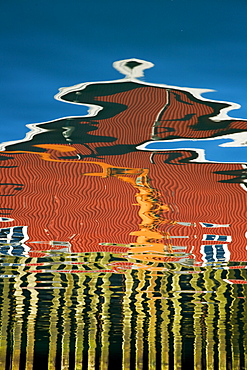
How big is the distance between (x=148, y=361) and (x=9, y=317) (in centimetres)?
490

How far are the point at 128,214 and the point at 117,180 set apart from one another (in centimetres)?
→ 60

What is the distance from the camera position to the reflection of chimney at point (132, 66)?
123cm

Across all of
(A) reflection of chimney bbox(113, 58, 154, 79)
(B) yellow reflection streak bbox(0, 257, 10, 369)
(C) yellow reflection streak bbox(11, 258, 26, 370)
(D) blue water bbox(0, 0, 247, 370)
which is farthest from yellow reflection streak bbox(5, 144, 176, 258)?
(B) yellow reflection streak bbox(0, 257, 10, 369)

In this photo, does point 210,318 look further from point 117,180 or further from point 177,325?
point 117,180

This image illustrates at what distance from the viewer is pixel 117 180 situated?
240 centimetres

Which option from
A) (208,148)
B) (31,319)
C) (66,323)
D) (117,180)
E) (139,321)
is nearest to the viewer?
(208,148)

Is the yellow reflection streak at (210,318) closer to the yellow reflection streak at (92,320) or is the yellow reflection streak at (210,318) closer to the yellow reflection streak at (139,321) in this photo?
the yellow reflection streak at (139,321)

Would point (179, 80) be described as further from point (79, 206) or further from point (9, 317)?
point (9, 317)

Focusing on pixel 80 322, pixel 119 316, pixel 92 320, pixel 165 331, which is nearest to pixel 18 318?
pixel 80 322

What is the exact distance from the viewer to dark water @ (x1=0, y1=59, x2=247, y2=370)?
156 cm

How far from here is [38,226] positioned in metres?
3.20

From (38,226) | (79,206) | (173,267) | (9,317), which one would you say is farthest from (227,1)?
(9,317)

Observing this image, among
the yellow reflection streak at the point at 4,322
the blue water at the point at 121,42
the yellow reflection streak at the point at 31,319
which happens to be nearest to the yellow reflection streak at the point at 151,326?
the yellow reflection streak at the point at 31,319

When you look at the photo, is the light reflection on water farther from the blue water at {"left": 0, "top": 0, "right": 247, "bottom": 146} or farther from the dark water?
the blue water at {"left": 0, "top": 0, "right": 247, "bottom": 146}
